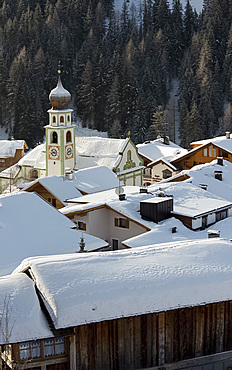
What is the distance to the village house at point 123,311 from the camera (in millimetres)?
16234

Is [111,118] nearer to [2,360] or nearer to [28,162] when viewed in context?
[28,162]

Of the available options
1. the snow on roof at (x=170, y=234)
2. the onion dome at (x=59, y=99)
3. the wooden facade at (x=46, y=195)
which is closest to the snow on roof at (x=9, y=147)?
the onion dome at (x=59, y=99)

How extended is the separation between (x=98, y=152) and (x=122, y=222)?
93.2 feet

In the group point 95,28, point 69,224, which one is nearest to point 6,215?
point 69,224

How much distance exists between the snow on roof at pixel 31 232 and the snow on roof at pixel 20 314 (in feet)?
28.6

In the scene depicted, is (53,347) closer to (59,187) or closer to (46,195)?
(46,195)

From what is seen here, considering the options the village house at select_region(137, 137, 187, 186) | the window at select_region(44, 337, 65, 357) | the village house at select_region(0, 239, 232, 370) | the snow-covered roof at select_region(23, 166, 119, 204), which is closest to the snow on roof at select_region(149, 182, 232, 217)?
the snow-covered roof at select_region(23, 166, 119, 204)

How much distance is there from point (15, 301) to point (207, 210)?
62.9 feet

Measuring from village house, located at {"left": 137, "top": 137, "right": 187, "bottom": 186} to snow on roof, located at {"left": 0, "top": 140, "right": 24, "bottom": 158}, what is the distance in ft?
47.4

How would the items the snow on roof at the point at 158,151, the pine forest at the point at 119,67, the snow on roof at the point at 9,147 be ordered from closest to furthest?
the snow on roof at the point at 158,151 → the snow on roof at the point at 9,147 → the pine forest at the point at 119,67

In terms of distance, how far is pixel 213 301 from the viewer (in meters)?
17.5

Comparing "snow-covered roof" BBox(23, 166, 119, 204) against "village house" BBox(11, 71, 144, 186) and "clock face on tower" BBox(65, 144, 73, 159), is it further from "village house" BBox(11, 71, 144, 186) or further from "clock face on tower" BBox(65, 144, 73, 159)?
"clock face on tower" BBox(65, 144, 73, 159)

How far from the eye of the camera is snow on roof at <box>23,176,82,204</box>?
1796 inches

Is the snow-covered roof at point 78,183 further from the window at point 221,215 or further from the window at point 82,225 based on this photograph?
the window at point 221,215
